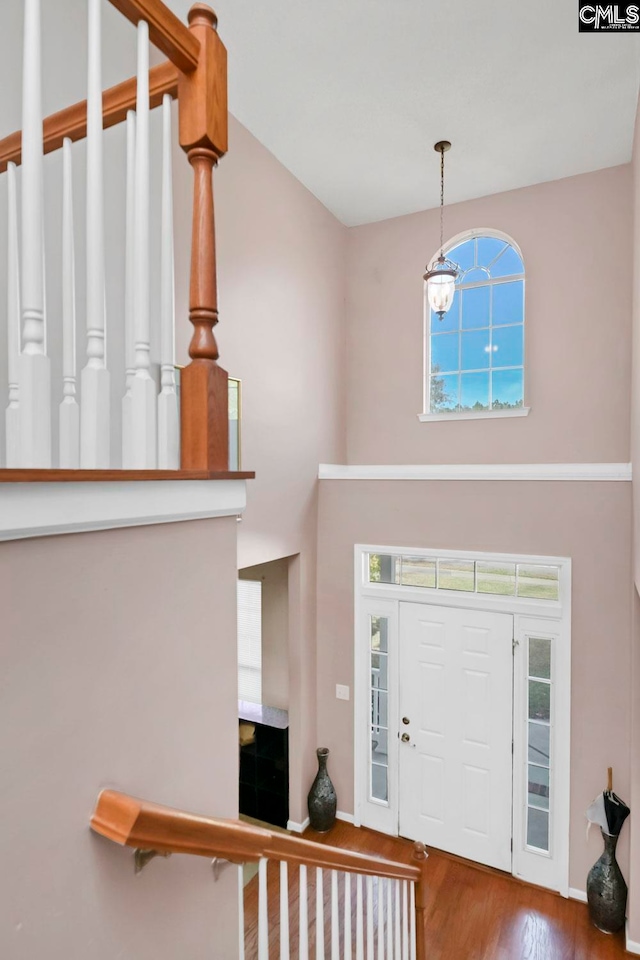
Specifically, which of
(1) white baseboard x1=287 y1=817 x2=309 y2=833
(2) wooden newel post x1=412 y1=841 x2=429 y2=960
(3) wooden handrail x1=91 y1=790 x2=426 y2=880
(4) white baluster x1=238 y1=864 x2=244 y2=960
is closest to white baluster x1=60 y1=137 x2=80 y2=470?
(3) wooden handrail x1=91 y1=790 x2=426 y2=880

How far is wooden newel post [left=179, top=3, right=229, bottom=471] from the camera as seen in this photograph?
3.59 ft

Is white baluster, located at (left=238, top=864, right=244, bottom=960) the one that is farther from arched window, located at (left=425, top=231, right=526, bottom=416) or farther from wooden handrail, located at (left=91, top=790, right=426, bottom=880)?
arched window, located at (left=425, top=231, right=526, bottom=416)

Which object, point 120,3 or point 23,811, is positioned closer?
point 23,811

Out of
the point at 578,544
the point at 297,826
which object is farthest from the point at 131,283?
the point at 297,826

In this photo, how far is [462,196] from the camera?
4941 mm

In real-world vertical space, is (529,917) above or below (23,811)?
below

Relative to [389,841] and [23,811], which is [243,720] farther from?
[23,811]

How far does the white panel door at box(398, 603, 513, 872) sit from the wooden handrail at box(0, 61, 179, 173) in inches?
155

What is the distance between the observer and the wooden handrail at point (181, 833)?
0.82 m

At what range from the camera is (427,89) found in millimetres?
3631

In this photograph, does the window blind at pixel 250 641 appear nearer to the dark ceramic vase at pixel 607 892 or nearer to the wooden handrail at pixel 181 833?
the dark ceramic vase at pixel 607 892

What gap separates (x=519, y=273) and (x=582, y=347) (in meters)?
0.91

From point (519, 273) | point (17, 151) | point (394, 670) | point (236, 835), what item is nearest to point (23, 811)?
point (236, 835)

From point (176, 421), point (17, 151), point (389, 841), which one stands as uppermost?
point (17, 151)
